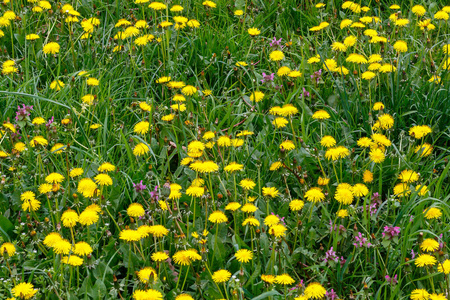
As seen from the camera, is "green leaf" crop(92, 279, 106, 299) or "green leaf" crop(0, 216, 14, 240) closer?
"green leaf" crop(92, 279, 106, 299)

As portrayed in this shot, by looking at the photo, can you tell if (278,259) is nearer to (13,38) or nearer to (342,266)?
(342,266)

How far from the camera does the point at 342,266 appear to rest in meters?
2.09

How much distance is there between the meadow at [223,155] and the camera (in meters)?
1.99

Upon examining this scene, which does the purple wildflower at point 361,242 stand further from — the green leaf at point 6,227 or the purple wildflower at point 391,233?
the green leaf at point 6,227

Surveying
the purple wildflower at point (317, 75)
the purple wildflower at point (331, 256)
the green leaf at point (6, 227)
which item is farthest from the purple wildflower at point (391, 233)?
the green leaf at point (6, 227)

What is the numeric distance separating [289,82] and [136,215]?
1.44 m

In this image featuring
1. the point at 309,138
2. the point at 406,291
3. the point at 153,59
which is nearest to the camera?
the point at 406,291

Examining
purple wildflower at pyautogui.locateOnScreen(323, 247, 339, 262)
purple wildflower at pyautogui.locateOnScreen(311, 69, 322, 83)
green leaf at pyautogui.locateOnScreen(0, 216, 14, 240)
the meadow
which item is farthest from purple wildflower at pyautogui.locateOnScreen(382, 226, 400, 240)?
green leaf at pyautogui.locateOnScreen(0, 216, 14, 240)

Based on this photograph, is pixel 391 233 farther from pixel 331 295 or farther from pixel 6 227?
pixel 6 227

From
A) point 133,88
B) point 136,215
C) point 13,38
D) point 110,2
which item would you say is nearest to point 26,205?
point 136,215

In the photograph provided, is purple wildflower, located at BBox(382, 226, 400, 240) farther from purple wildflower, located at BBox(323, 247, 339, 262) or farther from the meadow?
purple wildflower, located at BBox(323, 247, 339, 262)

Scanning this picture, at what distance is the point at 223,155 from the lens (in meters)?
2.45

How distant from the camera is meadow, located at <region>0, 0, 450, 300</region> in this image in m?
1.99

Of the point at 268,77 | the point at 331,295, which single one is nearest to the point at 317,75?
the point at 268,77
